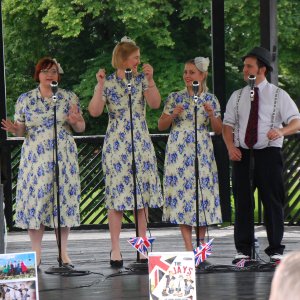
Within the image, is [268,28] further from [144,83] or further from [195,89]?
[195,89]

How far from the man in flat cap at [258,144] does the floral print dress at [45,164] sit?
1.04 meters

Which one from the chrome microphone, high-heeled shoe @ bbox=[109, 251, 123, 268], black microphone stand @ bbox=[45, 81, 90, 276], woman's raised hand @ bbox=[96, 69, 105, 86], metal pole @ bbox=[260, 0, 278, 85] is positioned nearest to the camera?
the chrome microphone

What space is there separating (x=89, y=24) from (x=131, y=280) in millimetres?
13886

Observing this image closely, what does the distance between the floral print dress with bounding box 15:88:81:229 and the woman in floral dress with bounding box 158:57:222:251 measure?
2.04ft

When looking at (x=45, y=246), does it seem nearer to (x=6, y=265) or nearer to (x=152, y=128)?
(x=6, y=265)

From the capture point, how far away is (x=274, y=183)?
20.3 feet

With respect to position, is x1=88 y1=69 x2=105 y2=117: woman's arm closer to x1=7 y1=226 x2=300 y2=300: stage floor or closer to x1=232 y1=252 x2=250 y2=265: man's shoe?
x1=7 y1=226 x2=300 y2=300: stage floor

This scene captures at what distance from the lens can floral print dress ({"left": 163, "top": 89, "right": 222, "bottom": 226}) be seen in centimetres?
625

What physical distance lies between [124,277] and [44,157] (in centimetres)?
94

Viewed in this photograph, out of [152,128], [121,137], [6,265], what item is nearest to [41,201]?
[121,137]

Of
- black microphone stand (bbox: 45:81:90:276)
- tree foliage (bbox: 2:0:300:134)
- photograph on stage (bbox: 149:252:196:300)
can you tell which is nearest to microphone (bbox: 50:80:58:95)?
black microphone stand (bbox: 45:81:90:276)

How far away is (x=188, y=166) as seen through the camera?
6.28 m

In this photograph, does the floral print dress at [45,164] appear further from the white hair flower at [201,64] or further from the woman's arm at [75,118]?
the white hair flower at [201,64]

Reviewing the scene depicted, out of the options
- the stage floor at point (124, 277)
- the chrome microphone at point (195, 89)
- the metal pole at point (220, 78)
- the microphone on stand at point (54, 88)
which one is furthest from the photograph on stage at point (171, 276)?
the metal pole at point (220, 78)
